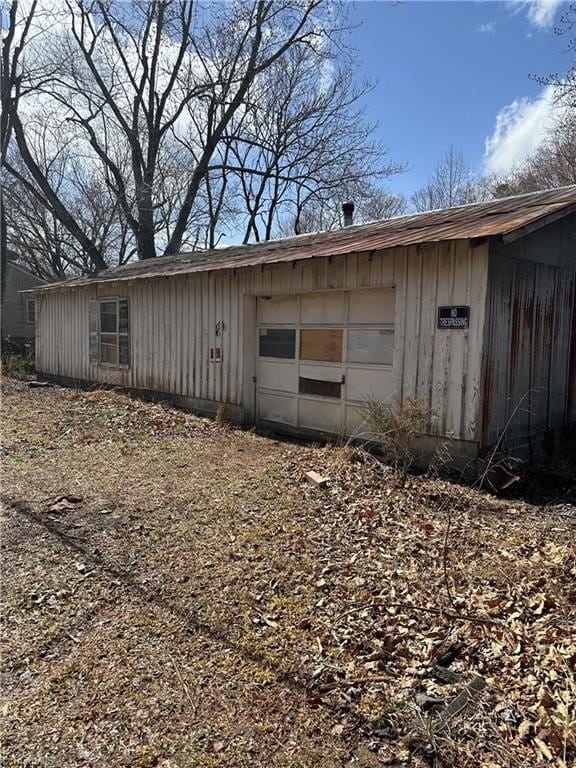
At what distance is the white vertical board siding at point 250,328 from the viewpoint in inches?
230

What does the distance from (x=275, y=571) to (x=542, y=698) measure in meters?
1.81

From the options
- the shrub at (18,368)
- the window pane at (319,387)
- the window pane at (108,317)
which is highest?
the window pane at (108,317)

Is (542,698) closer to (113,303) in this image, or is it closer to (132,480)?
(132,480)

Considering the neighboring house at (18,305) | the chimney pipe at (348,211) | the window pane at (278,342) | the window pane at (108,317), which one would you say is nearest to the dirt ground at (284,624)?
the window pane at (278,342)

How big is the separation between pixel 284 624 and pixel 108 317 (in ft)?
36.0

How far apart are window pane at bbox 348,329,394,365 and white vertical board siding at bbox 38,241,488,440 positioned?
27 centimetres

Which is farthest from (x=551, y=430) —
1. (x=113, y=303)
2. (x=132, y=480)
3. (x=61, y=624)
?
(x=113, y=303)

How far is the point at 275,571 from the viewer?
3.63 meters

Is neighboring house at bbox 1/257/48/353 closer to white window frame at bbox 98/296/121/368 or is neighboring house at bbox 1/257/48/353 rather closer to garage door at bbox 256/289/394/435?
white window frame at bbox 98/296/121/368

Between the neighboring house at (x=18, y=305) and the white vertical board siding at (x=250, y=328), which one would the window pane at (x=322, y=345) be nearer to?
the white vertical board siding at (x=250, y=328)

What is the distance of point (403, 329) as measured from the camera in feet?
21.4

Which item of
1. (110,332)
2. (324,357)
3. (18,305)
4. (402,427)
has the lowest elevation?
(402,427)

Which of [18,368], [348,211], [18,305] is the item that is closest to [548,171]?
[348,211]

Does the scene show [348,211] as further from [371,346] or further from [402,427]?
[402,427]
